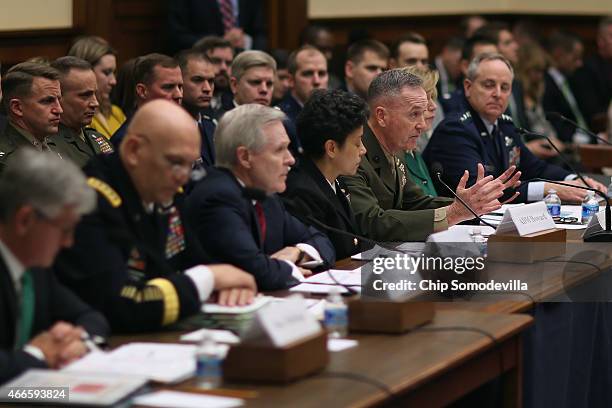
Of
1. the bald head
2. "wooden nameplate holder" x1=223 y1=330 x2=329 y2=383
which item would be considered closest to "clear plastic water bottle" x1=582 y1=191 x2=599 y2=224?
the bald head

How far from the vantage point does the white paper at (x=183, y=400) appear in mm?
2326

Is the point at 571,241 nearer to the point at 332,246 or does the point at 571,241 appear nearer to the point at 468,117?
the point at 332,246

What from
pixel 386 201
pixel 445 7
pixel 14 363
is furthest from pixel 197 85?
pixel 445 7

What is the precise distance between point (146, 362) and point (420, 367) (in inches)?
23.8

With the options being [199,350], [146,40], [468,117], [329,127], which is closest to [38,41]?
[146,40]

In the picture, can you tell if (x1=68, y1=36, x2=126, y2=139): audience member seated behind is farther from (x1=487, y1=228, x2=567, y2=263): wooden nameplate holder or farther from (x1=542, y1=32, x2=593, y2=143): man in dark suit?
(x1=542, y1=32, x2=593, y2=143): man in dark suit

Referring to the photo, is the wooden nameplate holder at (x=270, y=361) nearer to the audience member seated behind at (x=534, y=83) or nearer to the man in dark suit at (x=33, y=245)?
the man in dark suit at (x=33, y=245)

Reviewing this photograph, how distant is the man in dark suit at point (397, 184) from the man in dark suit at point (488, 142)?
583 mm

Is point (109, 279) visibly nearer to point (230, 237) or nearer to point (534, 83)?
point (230, 237)

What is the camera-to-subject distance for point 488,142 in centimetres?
581

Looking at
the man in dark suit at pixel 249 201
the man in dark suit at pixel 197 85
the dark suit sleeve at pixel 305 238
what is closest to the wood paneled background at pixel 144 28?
the man in dark suit at pixel 197 85

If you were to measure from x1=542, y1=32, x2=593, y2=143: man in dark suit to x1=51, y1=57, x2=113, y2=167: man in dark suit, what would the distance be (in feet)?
16.2

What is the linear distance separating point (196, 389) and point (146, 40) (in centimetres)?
573

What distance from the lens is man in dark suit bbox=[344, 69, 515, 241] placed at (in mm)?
4461
